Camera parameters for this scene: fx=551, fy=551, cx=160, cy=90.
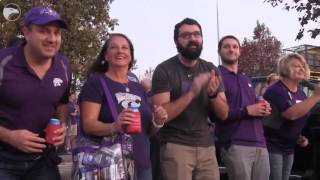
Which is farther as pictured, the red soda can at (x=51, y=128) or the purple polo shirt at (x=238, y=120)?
the purple polo shirt at (x=238, y=120)

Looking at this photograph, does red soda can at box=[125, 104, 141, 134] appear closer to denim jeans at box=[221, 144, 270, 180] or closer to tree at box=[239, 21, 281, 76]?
denim jeans at box=[221, 144, 270, 180]

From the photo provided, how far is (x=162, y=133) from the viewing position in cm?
481

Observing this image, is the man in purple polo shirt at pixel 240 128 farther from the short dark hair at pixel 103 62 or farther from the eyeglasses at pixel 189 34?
the short dark hair at pixel 103 62

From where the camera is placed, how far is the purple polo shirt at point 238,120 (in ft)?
17.2

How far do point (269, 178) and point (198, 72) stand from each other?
150cm

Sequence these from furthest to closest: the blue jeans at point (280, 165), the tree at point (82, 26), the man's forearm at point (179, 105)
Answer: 1. the tree at point (82, 26)
2. the blue jeans at point (280, 165)
3. the man's forearm at point (179, 105)

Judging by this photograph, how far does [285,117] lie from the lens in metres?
5.62

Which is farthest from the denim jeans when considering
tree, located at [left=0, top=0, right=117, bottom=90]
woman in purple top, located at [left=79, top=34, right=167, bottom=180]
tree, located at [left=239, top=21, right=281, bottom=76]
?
tree, located at [left=239, top=21, right=281, bottom=76]

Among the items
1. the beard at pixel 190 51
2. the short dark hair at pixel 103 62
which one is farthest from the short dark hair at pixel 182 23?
the short dark hair at pixel 103 62

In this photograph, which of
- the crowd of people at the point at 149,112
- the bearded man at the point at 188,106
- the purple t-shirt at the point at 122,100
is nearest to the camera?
the crowd of people at the point at 149,112

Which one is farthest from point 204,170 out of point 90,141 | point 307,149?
point 307,149

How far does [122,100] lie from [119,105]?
2.0 inches

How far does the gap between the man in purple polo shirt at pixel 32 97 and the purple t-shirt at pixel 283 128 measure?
8.26ft

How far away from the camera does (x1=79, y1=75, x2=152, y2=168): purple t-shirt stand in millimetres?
4219
